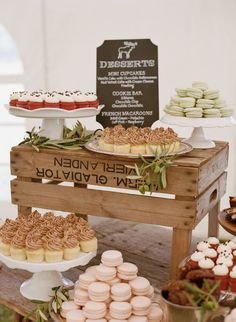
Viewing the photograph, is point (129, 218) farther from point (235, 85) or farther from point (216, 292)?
point (235, 85)

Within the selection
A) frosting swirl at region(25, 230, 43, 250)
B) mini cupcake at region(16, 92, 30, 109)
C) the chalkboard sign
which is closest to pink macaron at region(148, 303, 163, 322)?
frosting swirl at region(25, 230, 43, 250)

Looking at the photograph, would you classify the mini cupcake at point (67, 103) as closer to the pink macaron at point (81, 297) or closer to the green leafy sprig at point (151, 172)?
the green leafy sprig at point (151, 172)

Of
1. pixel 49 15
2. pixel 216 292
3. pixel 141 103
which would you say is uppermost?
pixel 49 15

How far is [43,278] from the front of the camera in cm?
196

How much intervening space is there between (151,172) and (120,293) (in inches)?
20.9

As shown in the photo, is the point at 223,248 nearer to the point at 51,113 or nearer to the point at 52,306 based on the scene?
Result: the point at 52,306

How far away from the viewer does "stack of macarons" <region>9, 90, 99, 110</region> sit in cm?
218

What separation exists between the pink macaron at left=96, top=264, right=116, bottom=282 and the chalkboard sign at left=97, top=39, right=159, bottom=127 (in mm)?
1309

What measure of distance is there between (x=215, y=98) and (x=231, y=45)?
1616mm

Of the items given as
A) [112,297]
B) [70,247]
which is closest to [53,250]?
[70,247]

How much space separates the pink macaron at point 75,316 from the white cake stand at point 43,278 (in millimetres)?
209

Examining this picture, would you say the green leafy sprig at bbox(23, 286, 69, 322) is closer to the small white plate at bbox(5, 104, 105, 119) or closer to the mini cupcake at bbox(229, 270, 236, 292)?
the mini cupcake at bbox(229, 270, 236, 292)

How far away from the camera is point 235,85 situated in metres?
3.64

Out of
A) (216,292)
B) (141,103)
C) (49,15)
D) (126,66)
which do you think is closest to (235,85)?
(141,103)
